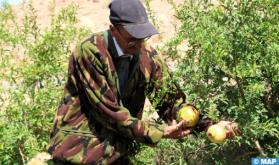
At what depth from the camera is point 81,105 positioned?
216 centimetres

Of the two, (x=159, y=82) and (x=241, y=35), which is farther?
(x=241, y=35)

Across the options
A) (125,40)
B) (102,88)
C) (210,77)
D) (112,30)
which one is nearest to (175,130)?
(210,77)

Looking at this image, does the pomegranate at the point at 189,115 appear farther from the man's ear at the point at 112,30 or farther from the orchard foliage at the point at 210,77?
the man's ear at the point at 112,30

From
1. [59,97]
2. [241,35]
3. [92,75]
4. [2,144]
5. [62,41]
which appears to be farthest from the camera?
[62,41]

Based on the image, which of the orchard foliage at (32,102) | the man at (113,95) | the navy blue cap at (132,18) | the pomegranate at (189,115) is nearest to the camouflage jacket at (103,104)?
the man at (113,95)

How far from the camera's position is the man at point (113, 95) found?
1943mm

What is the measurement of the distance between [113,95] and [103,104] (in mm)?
97

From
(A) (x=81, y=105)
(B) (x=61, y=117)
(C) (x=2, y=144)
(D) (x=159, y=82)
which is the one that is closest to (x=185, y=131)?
(D) (x=159, y=82)

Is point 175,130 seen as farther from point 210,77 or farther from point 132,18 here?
point 132,18

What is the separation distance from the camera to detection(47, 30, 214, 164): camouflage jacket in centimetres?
196

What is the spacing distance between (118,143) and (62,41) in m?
1.87

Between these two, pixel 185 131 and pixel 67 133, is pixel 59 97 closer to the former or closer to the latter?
pixel 67 133

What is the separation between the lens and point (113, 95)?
1989 millimetres

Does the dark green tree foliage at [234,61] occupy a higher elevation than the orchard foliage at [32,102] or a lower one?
higher
